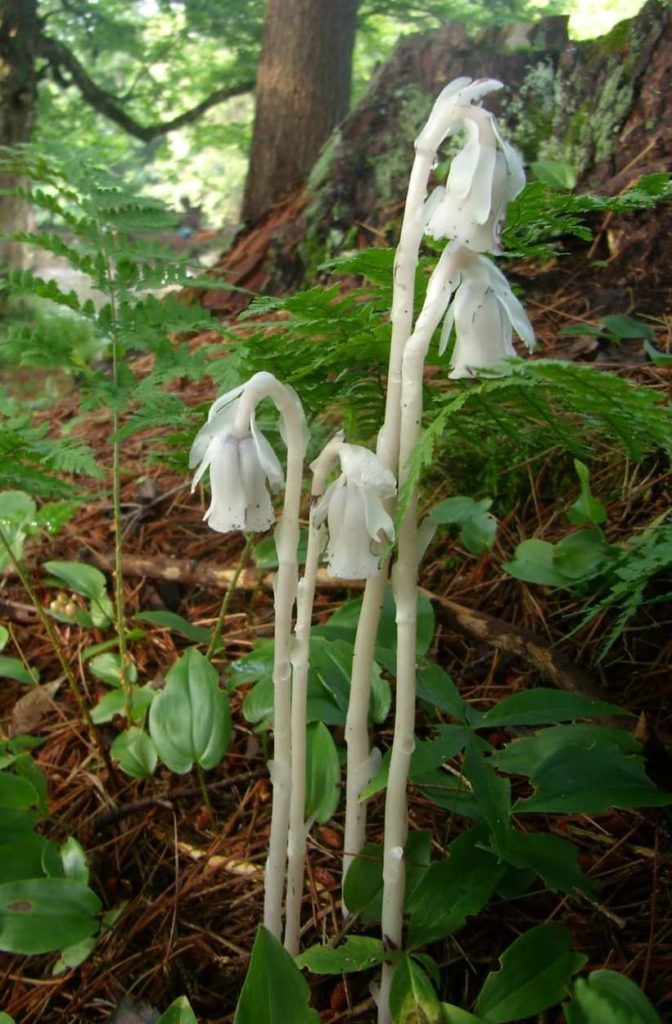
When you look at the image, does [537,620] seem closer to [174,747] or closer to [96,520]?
[174,747]

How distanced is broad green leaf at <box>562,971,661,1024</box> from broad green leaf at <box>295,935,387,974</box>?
0.88ft

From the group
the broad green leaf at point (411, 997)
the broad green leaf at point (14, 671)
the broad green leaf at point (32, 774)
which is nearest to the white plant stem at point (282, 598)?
the broad green leaf at point (411, 997)

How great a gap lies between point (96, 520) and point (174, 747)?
4.07ft

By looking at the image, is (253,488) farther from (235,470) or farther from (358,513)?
(358,513)

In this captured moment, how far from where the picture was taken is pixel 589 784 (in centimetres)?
114

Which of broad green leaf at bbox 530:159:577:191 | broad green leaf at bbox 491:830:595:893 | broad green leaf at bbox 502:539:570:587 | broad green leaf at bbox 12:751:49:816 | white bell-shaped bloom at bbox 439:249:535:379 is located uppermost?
broad green leaf at bbox 530:159:577:191

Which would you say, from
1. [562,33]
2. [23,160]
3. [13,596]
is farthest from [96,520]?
[562,33]

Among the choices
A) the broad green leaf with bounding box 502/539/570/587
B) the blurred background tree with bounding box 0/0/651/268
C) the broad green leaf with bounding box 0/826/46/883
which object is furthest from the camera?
the blurred background tree with bounding box 0/0/651/268

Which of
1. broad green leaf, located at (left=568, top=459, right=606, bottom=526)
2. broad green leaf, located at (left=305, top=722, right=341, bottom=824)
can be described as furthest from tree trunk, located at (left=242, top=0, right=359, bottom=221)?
broad green leaf, located at (left=305, top=722, right=341, bottom=824)

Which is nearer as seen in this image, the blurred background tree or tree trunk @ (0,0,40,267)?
the blurred background tree

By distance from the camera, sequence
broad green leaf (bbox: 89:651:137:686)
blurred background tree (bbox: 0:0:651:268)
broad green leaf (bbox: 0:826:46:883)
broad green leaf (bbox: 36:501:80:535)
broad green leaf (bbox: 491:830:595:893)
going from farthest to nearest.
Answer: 1. blurred background tree (bbox: 0:0:651:268)
2. broad green leaf (bbox: 89:651:137:686)
3. broad green leaf (bbox: 36:501:80:535)
4. broad green leaf (bbox: 0:826:46:883)
5. broad green leaf (bbox: 491:830:595:893)

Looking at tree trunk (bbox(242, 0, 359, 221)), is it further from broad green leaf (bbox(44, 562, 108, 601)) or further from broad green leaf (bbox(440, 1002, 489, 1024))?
broad green leaf (bbox(440, 1002, 489, 1024))

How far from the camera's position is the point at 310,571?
1.13 metres

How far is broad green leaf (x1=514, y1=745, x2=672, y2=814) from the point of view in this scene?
3.64 feet
